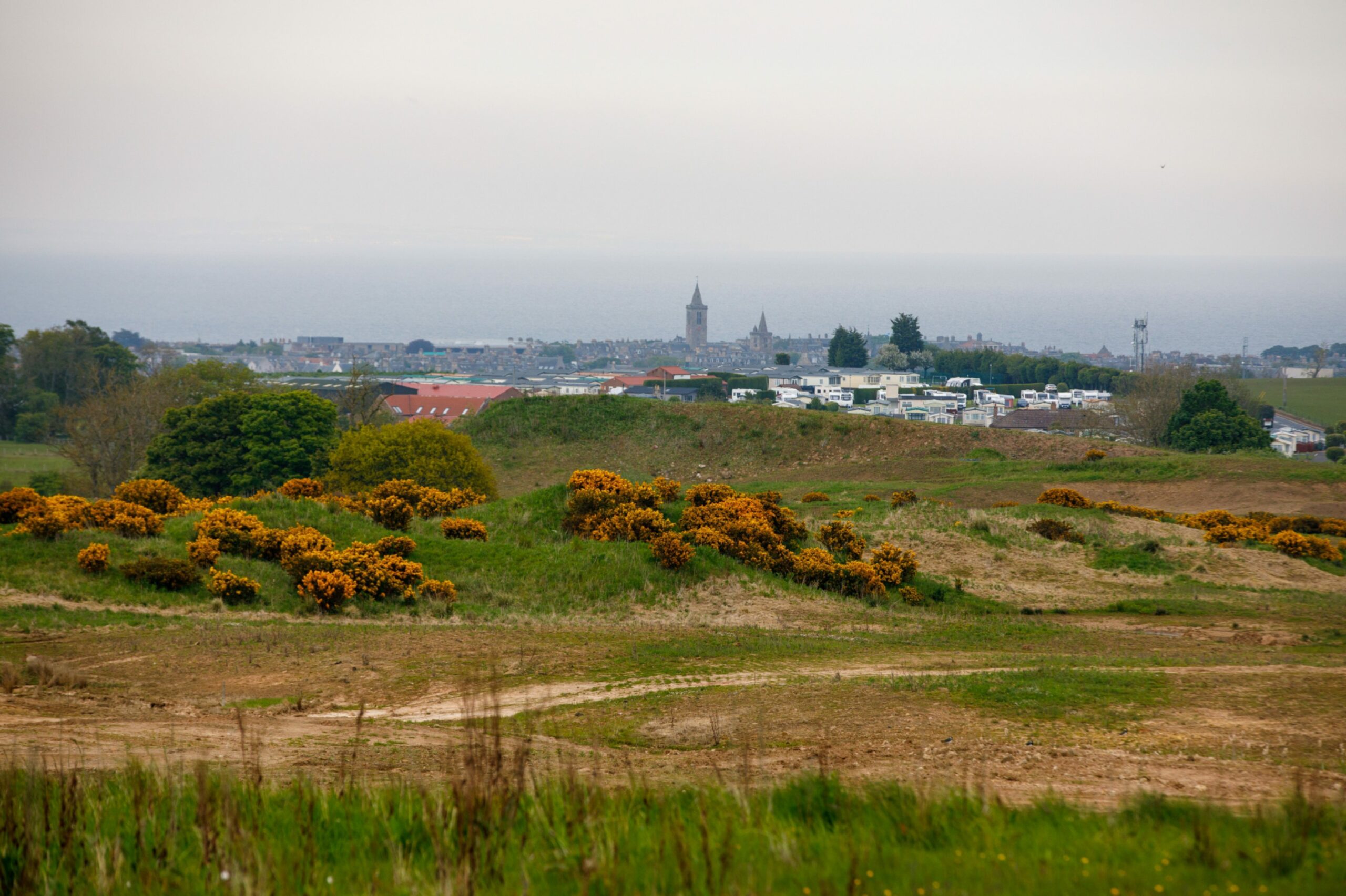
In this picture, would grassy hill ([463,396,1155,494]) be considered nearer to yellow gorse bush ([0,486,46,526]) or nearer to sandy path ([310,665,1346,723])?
yellow gorse bush ([0,486,46,526])

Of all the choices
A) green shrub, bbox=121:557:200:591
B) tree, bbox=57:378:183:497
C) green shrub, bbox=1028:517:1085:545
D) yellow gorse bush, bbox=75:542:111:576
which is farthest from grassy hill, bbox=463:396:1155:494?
yellow gorse bush, bbox=75:542:111:576

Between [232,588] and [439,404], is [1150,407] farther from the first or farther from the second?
[439,404]

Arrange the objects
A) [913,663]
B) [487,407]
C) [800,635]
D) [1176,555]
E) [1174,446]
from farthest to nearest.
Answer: [487,407] < [1174,446] < [1176,555] < [800,635] < [913,663]

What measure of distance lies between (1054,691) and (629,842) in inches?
295

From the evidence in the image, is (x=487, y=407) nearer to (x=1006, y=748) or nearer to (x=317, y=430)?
(x=317, y=430)

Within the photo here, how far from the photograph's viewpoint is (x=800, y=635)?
16453 millimetres

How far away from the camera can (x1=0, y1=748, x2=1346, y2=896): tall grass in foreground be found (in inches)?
175

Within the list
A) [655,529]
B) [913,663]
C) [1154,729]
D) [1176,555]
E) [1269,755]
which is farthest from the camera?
[1176,555]

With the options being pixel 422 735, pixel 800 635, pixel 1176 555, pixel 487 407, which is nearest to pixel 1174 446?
pixel 1176 555

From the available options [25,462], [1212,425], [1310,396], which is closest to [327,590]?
[1212,425]

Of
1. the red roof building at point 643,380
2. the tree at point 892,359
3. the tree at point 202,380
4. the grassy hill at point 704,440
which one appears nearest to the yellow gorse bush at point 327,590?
the grassy hill at point 704,440

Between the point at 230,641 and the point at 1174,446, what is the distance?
50.7 meters

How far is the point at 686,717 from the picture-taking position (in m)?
10.5

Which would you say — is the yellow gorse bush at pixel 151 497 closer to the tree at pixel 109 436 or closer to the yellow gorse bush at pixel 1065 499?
the yellow gorse bush at pixel 1065 499
